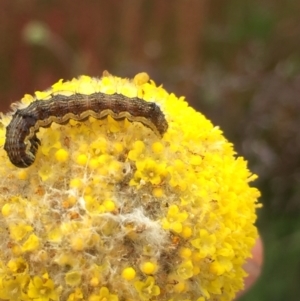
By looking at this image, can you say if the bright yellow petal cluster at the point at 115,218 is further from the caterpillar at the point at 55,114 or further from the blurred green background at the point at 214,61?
the blurred green background at the point at 214,61

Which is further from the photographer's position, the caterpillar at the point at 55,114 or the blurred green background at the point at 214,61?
the blurred green background at the point at 214,61

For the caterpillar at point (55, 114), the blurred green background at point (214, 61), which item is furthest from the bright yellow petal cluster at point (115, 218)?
the blurred green background at point (214, 61)

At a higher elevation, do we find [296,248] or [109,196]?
[296,248]

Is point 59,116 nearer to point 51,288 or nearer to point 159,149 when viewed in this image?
point 159,149

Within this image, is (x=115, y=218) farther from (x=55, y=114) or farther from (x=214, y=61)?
(x=214, y=61)

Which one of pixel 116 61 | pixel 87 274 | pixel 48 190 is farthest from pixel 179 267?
pixel 116 61

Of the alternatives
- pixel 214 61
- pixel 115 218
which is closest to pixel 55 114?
pixel 115 218
